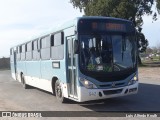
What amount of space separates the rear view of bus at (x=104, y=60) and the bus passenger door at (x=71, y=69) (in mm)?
433

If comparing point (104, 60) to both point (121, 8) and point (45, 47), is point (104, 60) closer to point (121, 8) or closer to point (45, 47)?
point (45, 47)

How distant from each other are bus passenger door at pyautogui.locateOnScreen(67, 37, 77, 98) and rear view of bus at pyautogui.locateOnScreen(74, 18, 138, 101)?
433mm

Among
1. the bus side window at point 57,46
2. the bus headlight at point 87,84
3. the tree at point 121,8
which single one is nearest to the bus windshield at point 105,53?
the bus headlight at point 87,84

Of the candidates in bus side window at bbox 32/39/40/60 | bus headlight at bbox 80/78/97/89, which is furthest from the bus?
bus side window at bbox 32/39/40/60

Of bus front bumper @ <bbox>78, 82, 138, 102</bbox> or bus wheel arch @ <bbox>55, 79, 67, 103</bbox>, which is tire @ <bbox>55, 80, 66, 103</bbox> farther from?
bus front bumper @ <bbox>78, 82, 138, 102</bbox>

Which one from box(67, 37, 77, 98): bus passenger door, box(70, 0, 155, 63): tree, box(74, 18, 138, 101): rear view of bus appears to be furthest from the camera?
box(70, 0, 155, 63): tree

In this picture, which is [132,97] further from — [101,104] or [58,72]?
[58,72]

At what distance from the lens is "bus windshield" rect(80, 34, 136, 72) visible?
11.7 meters

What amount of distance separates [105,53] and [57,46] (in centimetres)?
280

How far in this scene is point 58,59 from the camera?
45.1 ft

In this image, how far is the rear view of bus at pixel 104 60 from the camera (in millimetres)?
11602

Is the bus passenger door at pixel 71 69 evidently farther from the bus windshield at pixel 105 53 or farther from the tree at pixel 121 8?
the tree at pixel 121 8

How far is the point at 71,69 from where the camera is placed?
12344mm

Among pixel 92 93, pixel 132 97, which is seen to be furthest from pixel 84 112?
pixel 132 97
